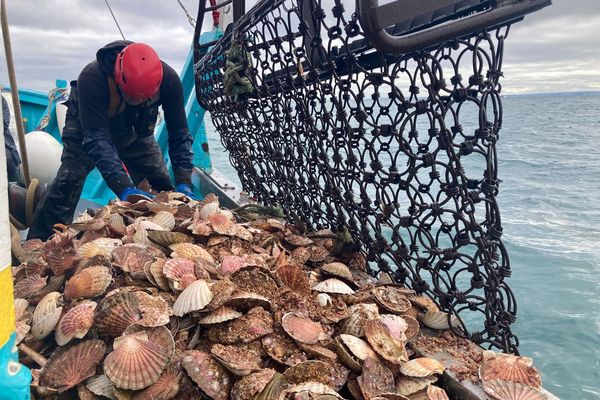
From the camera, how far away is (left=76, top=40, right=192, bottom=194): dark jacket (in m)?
3.62

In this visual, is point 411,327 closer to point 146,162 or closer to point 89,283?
point 89,283

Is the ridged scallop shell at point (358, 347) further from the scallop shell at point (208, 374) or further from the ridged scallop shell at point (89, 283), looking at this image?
the ridged scallop shell at point (89, 283)

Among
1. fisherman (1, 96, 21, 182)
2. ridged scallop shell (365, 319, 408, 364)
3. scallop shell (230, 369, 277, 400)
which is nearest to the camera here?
scallop shell (230, 369, 277, 400)

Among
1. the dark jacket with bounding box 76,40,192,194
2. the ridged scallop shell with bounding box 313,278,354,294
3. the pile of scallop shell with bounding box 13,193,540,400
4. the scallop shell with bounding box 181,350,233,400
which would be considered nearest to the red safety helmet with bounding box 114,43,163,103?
the dark jacket with bounding box 76,40,192,194

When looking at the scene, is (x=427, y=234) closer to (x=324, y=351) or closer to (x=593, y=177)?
(x=324, y=351)

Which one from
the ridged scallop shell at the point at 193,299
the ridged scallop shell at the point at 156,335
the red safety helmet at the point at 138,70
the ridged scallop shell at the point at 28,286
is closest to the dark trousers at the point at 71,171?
the red safety helmet at the point at 138,70

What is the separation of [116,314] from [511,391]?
1.47 metres

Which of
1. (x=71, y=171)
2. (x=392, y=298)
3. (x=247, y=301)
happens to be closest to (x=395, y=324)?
(x=392, y=298)

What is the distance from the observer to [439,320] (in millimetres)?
1906

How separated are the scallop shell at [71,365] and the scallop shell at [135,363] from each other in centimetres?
9

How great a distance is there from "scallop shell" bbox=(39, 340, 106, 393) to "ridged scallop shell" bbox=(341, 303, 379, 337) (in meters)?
0.95

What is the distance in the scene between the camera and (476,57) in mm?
1588

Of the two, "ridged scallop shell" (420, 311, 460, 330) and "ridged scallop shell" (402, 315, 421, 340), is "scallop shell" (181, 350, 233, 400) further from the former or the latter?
"ridged scallop shell" (420, 311, 460, 330)

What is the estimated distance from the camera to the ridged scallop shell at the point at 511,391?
145cm
